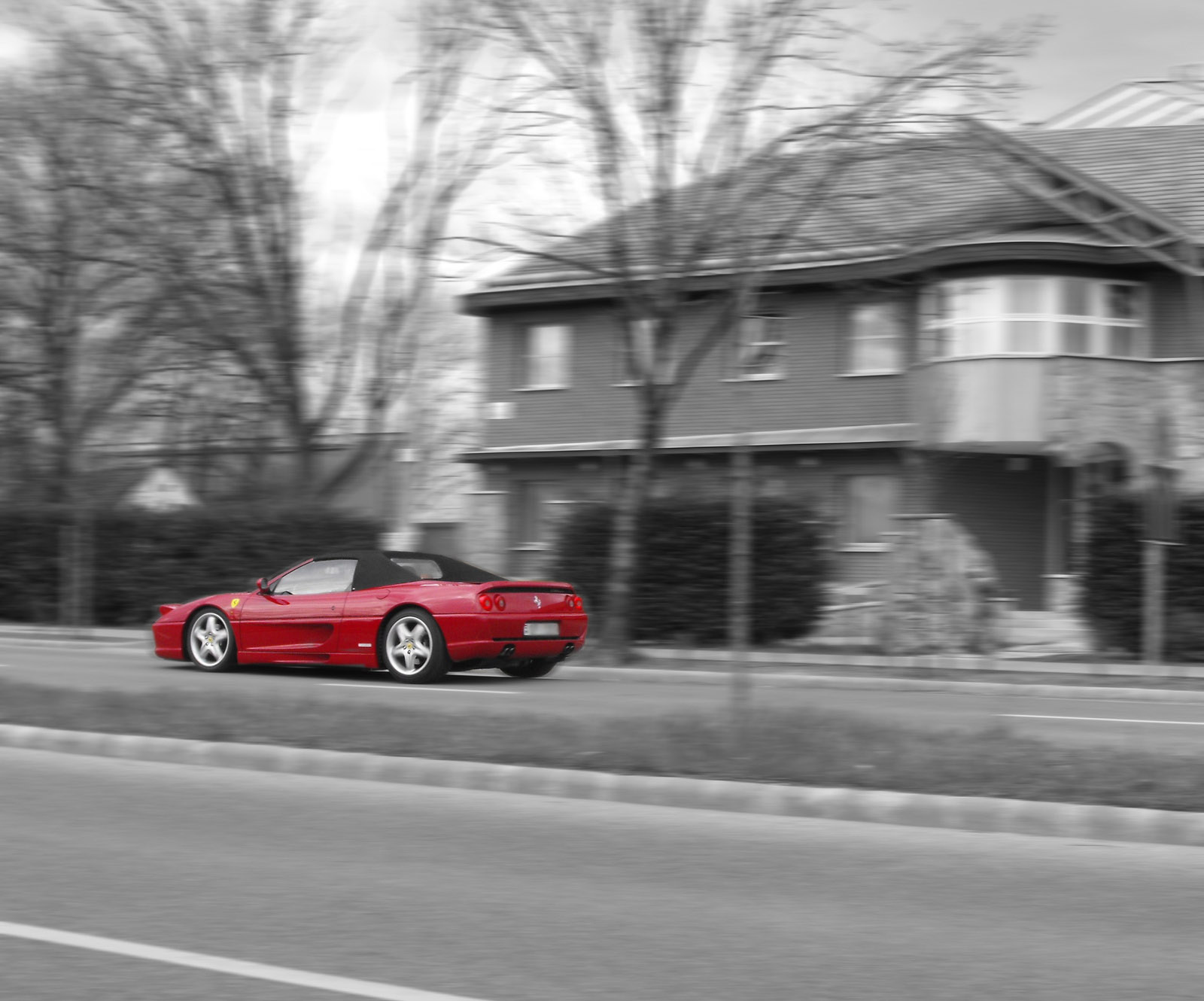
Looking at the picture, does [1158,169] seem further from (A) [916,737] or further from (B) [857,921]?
(B) [857,921]

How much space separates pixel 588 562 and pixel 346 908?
1800 cm

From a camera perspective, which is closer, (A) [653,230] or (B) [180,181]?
(A) [653,230]

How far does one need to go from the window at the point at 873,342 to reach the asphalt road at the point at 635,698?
38.1ft

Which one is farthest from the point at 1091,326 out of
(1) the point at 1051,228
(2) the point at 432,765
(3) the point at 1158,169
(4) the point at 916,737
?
(2) the point at 432,765

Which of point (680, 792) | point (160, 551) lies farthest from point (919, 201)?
point (680, 792)

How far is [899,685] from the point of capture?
58.2ft

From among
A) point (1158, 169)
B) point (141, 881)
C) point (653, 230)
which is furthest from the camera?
point (1158, 169)

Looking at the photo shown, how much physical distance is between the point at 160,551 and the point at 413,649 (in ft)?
43.1

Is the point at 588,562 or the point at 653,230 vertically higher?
the point at 653,230

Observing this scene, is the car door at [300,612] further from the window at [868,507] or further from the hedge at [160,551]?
the window at [868,507]

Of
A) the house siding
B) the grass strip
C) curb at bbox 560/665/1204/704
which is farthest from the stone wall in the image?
the grass strip

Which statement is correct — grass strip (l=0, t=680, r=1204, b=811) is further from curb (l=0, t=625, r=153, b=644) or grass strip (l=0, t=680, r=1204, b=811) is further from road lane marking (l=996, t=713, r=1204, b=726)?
curb (l=0, t=625, r=153, b=644)

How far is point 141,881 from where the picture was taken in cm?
642

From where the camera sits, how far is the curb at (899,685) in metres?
16.5
